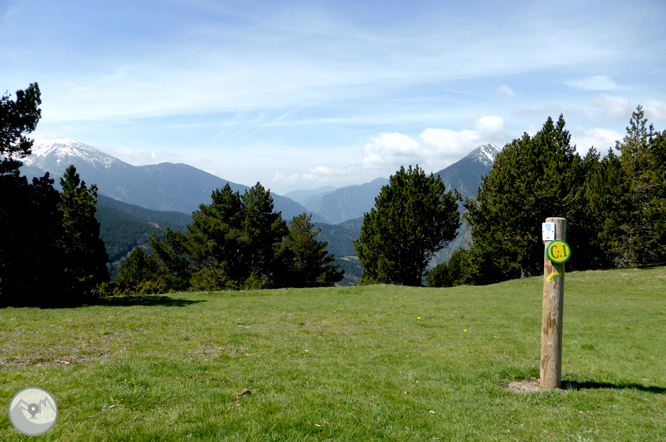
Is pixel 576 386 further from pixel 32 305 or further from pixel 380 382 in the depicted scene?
pixel 32 305

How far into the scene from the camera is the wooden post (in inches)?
290

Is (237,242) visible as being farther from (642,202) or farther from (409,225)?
(642,202)

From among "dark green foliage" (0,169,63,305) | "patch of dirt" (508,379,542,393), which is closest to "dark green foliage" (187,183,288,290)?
"dark green foliage" (0,169,63,305)

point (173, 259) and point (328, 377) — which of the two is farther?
point (173, 259)

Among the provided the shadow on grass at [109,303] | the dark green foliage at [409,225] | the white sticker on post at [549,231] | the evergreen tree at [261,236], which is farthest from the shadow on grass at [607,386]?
the evergreen tree at [261,236]

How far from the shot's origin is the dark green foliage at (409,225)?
43.2 m

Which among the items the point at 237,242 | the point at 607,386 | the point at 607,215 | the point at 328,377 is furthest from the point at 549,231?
the point at 237,242

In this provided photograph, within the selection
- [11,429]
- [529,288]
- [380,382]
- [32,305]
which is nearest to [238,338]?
[380,382]

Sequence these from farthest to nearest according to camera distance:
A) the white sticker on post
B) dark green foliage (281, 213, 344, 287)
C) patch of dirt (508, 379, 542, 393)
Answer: dark green foliage (281, 213, 344, 287) < patch of dirt (508, 379, 542, 393) < the white sticker on post

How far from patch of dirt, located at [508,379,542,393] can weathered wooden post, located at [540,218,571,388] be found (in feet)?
0.93

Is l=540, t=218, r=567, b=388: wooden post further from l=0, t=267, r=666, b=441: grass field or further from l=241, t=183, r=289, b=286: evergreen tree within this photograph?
l=241, t=183, r=289, b=286: evergreen tree

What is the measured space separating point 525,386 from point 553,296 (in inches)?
83.3

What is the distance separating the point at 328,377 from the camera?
777 cm

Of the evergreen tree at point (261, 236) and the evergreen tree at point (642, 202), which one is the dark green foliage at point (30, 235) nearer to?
the evergreen tree at point (261, 236)
